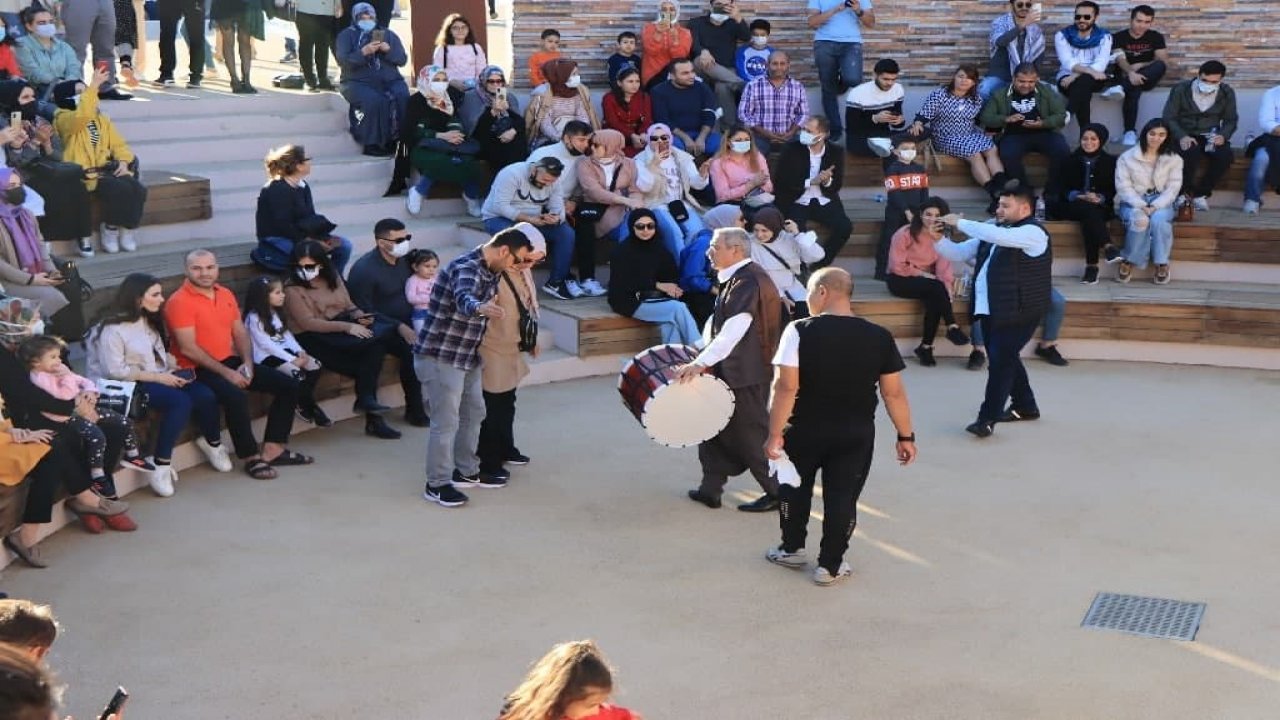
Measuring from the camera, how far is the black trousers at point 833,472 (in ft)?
21.3

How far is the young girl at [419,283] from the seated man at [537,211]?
1542 mm

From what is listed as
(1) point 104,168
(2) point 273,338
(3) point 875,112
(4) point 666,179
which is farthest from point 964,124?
(1) point 104,168

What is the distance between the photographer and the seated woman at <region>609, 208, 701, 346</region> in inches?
396

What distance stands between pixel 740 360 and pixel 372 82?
19.6ft

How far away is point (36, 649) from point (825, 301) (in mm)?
3556

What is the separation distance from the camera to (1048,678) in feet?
19.3

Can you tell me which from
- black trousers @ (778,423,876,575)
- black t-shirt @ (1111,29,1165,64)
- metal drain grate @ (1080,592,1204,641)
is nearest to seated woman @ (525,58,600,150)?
black t-shirt @ (1111,29,1165,64)

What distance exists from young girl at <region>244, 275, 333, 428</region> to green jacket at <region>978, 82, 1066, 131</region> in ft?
20.9

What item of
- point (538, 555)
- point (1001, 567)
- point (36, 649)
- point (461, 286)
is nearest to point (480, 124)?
point (461, 286)

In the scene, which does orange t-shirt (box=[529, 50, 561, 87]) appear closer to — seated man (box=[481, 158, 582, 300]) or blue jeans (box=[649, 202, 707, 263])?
seated man (box=[481, 158, 582, 300])

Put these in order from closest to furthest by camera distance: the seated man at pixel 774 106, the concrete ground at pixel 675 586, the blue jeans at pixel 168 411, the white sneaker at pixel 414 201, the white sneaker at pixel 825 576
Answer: the concrete ground at pixel 675 586 → the white sneaker at pixel 825 576 → the blue jeans at pixel 168 411 → the white sneaker at pixel 414 201 → the seated man at pixel 774 106

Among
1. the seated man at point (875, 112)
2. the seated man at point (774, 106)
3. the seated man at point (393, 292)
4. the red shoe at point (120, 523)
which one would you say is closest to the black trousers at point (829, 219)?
the seated man at point (774, 106)

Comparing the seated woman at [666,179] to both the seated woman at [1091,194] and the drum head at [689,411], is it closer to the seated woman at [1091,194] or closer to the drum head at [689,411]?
the seated woman at [1091,194]

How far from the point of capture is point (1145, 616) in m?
6.45
